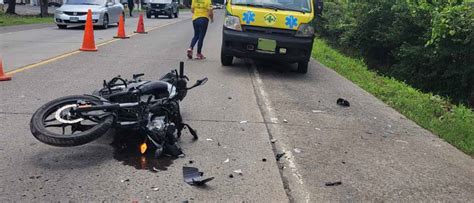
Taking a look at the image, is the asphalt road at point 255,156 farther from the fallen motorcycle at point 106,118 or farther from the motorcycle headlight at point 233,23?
the motorcycle headlight at point 233,23

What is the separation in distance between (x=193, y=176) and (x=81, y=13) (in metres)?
18.9

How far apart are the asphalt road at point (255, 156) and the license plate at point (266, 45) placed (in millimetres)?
1336

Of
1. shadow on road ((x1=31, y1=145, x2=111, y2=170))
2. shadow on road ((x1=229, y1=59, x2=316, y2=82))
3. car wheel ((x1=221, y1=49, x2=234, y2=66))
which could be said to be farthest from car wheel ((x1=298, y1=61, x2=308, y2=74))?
shadow on road ((x1=31, y1=145, x2=111, y2=170))

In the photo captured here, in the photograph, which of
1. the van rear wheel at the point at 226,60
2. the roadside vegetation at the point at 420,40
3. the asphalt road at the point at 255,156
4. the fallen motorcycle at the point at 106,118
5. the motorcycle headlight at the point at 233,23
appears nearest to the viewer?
the asphalt road at the point at 255,156

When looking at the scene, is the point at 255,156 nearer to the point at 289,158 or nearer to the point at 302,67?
the point at 289,158

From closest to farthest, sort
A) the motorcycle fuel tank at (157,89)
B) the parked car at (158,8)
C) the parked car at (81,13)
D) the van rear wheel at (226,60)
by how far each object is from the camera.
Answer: the motorcycle fuel tank at (157,89)
the van rear wheel at (226,60)
the parked car at (81,13)
the parked car at (158,8)

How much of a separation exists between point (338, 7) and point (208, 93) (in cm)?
1246

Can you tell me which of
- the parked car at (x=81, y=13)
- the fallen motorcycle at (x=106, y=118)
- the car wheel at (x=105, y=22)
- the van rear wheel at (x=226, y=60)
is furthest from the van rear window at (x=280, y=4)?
the car wheel at (x=105, y=22)

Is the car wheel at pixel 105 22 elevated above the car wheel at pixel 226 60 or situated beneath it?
situated beneath

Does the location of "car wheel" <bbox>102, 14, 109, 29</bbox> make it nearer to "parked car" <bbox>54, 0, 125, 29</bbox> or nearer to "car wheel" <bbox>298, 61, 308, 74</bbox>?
"parked car" <bbox>54, 0, 125, 29</bbox>

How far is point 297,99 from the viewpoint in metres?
8.16

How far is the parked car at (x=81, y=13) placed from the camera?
21609 millimetres

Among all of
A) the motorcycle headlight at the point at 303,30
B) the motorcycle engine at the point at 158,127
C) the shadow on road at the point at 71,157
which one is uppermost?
the motorcycle headlight at the point at 303,30

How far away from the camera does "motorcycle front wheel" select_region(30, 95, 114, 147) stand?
448 centimetres
